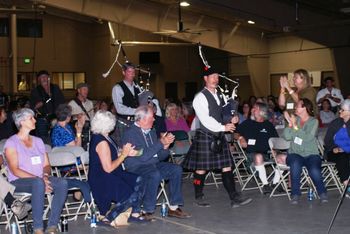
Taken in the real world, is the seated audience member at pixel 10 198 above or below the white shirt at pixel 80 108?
below

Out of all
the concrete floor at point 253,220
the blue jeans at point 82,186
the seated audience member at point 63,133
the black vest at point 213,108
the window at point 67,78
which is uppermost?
the window at point 67,78

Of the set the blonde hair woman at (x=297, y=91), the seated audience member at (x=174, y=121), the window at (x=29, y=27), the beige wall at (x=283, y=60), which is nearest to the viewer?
the blonde hair woman at (x=297, y=91)

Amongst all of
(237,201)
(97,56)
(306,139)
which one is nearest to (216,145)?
(237,201)

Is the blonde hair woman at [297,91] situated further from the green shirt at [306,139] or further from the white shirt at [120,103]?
the white shirt at [120,103]

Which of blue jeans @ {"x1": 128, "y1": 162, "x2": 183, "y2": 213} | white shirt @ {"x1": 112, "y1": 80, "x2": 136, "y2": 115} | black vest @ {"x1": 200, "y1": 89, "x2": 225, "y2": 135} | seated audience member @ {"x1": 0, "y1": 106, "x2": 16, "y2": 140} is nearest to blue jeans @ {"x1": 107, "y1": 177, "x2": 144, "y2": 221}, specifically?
blue jeans @ {"x1": 128, "y1": 162, "x2": 183, "y2": 213}

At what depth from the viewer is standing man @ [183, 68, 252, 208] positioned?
23.3 feet

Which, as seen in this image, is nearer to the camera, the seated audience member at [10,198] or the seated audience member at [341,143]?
the seated audience member at [10,198]

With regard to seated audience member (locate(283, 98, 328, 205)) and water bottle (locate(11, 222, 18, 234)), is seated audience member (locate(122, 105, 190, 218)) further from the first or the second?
seated audience member (locate(283, 98, 328, 205))

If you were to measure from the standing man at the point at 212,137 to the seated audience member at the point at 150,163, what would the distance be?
0.59 metres

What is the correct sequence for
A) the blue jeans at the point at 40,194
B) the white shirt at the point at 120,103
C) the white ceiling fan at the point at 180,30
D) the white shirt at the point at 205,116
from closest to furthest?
the blue jeans at the point at 40,194
the white shirt at the point at 205,116
the white shirt at the point at 120,103
the white ceiling fan at the point at 180,30

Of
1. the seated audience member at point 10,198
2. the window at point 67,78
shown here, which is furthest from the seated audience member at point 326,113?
the window at point 67,78

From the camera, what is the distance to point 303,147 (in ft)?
24.7

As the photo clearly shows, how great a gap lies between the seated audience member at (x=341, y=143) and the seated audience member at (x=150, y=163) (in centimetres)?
210

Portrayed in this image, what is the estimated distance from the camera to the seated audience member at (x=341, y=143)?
7.63 m
